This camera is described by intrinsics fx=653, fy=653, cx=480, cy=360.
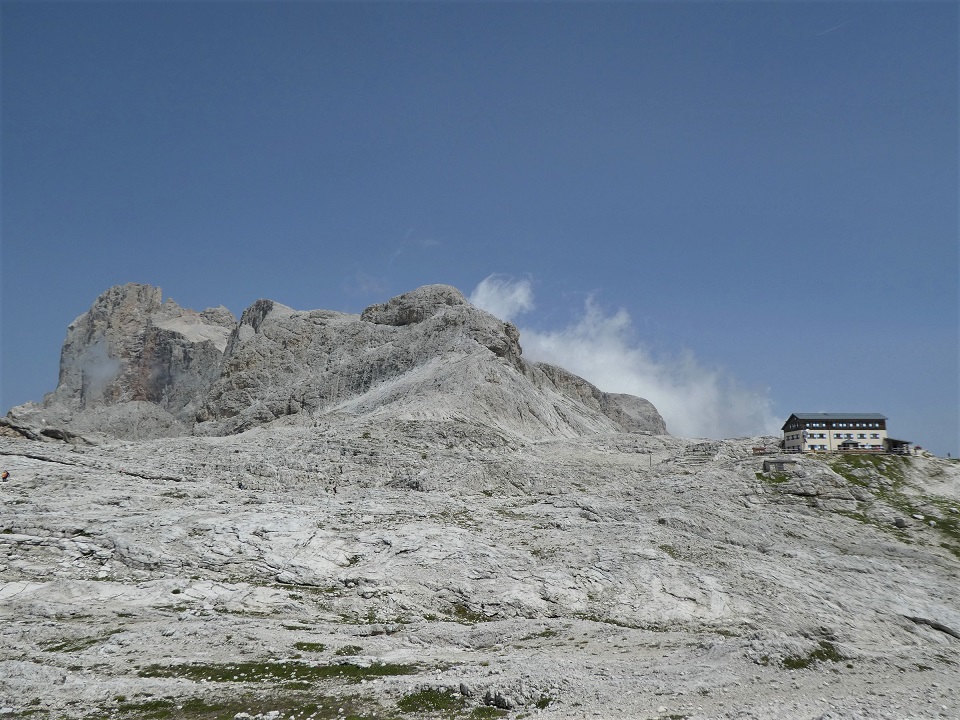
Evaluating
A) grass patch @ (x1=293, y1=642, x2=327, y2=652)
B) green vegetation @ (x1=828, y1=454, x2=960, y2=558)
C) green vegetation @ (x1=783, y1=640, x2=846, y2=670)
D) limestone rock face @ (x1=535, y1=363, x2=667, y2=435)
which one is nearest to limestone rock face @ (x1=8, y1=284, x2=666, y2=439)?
limestone rock face @ (x1=535, y1=363, x2=667, y2=435)

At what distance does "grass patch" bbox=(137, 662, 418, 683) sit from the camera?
94.8 feet

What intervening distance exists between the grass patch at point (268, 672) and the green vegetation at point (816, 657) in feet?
66.6

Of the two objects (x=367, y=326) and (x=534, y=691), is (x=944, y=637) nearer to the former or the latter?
(x=534, y=691)

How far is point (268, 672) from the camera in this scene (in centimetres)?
2955

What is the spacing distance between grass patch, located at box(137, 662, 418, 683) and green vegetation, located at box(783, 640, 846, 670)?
20.3m

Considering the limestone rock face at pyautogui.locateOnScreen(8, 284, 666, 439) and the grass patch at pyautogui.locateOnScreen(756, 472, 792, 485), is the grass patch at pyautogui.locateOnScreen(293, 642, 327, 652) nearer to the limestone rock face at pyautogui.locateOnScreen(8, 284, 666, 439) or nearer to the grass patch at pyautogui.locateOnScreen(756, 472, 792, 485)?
the grass patch at pyautogui.locateOnScreen(756, 472, 792, 485)

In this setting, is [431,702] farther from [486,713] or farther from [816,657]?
[816,657]

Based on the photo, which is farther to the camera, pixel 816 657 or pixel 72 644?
pixel 816 657

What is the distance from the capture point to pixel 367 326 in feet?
470

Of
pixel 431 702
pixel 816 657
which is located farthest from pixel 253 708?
pixel 816 657

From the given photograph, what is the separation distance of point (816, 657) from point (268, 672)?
29.2m

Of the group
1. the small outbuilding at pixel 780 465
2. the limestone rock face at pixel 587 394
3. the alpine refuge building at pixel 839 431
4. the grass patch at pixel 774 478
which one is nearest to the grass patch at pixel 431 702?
the grass patch at pixel 774 478

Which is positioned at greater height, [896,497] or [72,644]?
[896,497]

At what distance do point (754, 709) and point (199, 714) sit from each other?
927 inches
